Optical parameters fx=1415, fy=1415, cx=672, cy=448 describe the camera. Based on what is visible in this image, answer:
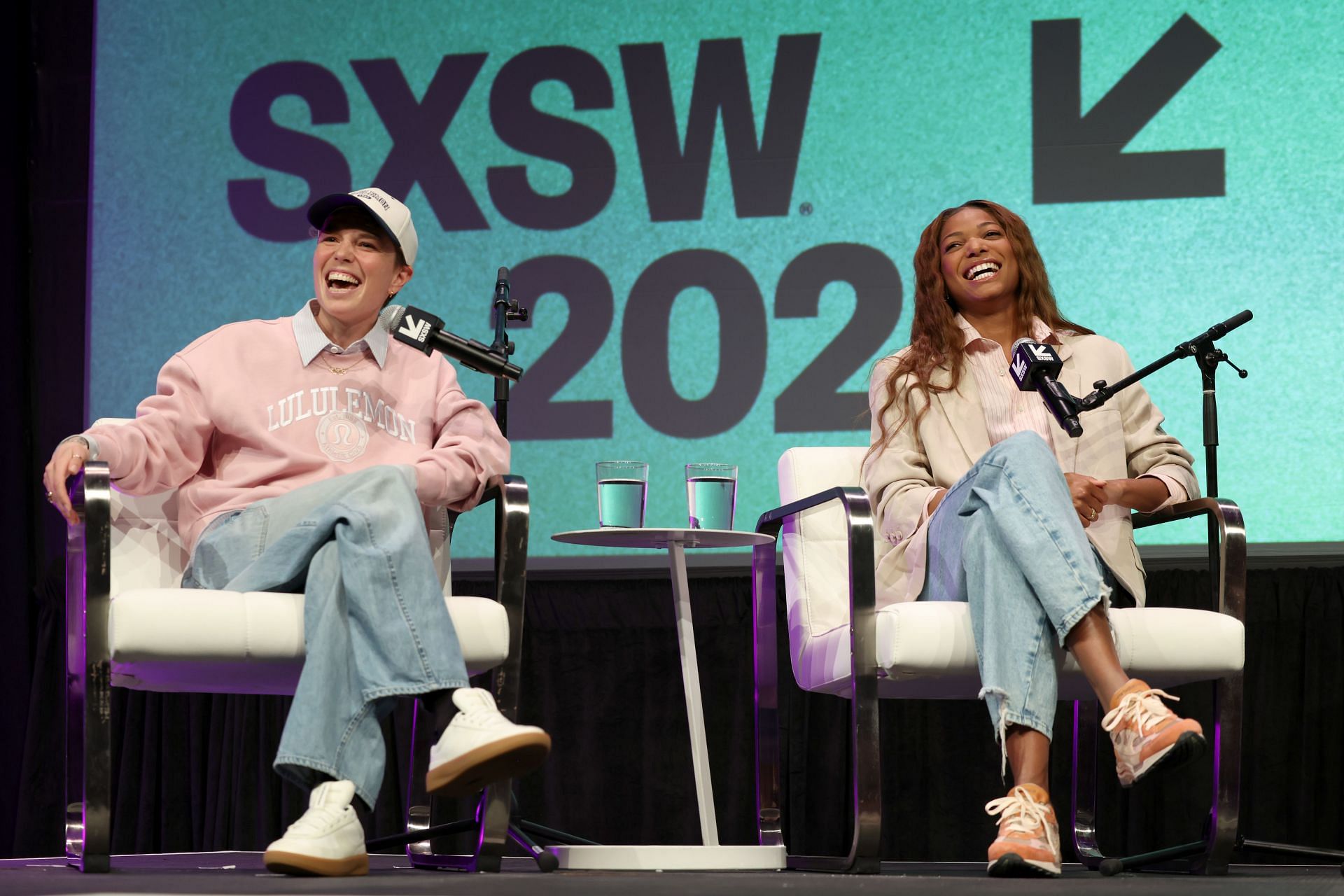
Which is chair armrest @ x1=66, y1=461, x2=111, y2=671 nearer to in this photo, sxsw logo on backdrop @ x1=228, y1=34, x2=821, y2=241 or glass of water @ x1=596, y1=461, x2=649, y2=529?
glass of water @ x1=596, y1=461, x2=649, y2=529

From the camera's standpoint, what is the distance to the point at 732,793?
3.23 meters

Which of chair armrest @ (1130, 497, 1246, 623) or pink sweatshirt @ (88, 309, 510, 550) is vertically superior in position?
pink sweatshirt @ (88, 309, 510, 550)

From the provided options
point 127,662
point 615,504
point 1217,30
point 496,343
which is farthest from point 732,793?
point 1217,30

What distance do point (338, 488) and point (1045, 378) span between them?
1.15 meters

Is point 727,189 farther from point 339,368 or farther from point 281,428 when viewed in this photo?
point 281,428

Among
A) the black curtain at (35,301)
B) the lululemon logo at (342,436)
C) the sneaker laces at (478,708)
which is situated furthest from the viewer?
the black curtain at (35,301)

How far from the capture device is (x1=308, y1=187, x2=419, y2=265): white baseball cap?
255 centimetres

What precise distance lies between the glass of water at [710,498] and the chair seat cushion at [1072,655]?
364 millimetres

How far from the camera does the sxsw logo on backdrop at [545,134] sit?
3.53m

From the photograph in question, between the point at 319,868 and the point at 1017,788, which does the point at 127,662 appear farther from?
the point at 1017,788

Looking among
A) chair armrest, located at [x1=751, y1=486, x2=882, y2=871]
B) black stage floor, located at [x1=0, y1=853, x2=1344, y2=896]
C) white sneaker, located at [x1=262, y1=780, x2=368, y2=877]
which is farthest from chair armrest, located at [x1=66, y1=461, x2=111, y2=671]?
chair armrest, located at [x1=751, y1=486, x2=882, y2=871]

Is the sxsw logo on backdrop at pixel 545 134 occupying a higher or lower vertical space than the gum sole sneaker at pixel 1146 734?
higher

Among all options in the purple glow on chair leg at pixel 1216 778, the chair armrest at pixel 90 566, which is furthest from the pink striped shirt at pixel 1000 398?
the chair armrest at pixel 90 566

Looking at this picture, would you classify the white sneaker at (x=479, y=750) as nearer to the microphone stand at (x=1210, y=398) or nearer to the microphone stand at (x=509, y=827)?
Answer: the microphone stand at (x=509, y=827)
